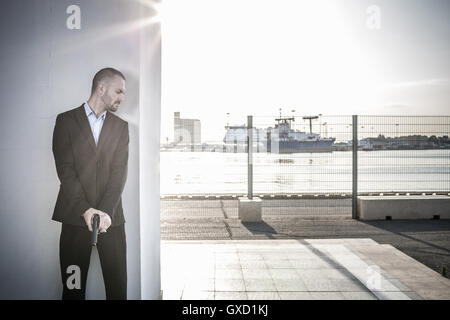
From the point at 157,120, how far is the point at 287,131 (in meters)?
6.28

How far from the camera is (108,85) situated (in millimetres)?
3146

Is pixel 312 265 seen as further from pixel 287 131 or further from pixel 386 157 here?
pixel 386 157

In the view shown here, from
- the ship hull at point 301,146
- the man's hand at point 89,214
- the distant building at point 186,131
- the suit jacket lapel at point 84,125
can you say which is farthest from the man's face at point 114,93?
the distant building at point 186,131

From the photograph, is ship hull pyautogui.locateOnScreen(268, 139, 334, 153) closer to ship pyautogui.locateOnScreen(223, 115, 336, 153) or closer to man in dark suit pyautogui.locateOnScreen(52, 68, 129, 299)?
ship pyautogui.locateOnScreen(223, 115, 336, 153)

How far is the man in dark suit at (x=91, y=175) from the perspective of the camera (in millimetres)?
3131

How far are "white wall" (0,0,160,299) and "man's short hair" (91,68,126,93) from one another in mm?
49

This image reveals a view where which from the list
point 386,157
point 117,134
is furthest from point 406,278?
point 386,157

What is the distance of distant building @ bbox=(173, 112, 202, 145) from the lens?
1015cm

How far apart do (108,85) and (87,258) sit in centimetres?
168

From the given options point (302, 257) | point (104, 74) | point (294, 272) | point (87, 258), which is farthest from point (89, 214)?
point (302, 257)

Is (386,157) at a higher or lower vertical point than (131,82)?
lower

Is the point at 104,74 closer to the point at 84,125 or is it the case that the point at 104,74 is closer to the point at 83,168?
the point at 84,125

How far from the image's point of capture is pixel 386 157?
9625mm

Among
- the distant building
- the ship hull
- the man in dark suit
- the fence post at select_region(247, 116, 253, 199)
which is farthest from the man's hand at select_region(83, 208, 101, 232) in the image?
the distant building
